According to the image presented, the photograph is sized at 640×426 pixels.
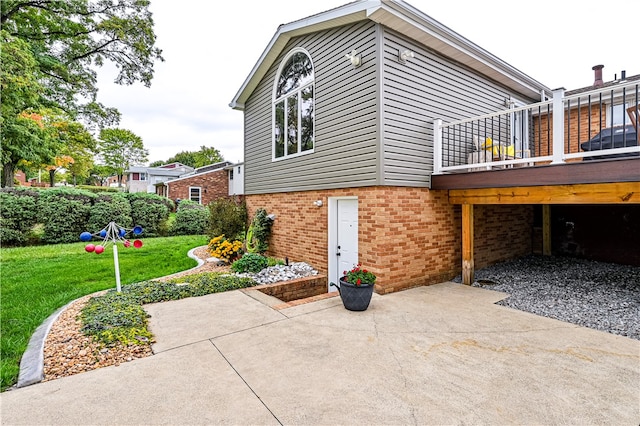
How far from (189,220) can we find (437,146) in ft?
44.3

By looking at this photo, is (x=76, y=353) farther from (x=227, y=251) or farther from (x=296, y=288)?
(x=227, y=251)

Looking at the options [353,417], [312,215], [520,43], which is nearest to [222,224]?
[312,215]

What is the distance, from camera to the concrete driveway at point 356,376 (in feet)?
7.90

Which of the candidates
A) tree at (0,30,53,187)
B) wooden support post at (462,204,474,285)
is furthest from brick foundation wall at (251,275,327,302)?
tree at (0,30,53,187)

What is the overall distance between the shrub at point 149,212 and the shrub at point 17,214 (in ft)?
11.3

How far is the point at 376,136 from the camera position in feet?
18.1

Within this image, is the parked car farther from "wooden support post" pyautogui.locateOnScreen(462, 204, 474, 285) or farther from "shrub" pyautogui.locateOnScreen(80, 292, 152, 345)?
"shrub" pyautogui.locateOnScreen(80, 292, 152, 345)

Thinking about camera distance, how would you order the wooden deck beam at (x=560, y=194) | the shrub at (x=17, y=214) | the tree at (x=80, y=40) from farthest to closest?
the tree at (x=80, y=40) < the shrub at (x=17, y=214) < the wooden deck beam at (x=560, y=194)

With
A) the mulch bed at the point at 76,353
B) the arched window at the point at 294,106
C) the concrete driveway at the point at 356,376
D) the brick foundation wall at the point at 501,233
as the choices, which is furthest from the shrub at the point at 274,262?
the brick foundation wall at the point at 501,233

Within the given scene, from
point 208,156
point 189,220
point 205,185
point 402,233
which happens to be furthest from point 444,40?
point 208,156

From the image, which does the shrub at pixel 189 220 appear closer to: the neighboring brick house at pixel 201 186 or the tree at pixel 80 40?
the tree at pixel 80 40

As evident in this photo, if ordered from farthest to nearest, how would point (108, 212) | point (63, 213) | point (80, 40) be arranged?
point (80, 40) < point (108, 212) < point (63, 213)

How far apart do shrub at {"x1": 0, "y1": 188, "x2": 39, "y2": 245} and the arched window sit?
1039 centimetres

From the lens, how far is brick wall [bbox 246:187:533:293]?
5.63 metres
